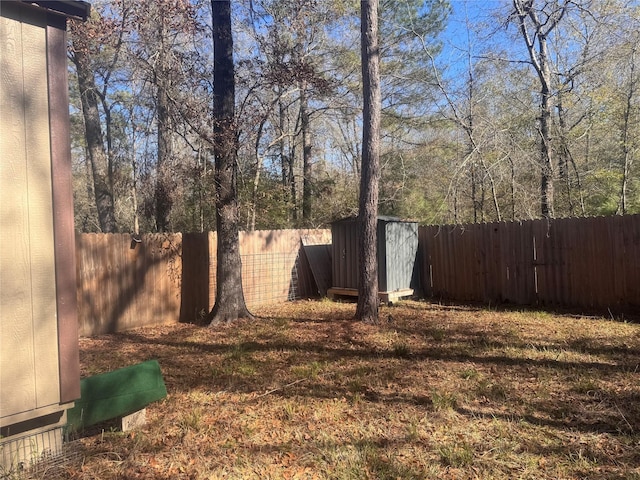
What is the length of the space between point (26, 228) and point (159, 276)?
566cm

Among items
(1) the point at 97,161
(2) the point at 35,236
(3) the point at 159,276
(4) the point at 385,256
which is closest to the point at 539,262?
(4) the point at 385,256

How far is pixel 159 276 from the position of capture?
840 centimetres

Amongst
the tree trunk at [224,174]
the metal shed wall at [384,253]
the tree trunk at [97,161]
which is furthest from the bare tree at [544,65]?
the tree trunk at [97,161]

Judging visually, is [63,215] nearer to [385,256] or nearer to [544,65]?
[385,256]

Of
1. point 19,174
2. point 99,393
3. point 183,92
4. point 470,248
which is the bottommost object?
point 99,393

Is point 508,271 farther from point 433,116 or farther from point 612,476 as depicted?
point 433,116

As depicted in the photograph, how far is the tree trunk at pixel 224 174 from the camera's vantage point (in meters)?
7.83

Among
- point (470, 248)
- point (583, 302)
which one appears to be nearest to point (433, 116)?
point (470, 248)

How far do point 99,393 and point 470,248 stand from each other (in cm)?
865

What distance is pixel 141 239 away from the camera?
26.7 feet

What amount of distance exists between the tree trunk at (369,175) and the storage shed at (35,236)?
4.85m

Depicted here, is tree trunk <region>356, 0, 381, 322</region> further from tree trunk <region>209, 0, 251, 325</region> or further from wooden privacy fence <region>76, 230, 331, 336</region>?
wooden privacy fence <region>76, 230, 331, 336</region>

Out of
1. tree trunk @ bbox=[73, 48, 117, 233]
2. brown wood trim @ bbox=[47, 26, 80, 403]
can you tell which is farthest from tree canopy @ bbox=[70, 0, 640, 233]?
brown wood trim @ bbox=[47, 26, 80, 403]

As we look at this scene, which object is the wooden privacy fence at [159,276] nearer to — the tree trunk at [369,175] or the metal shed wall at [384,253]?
the metal shed wall at [384,253]
